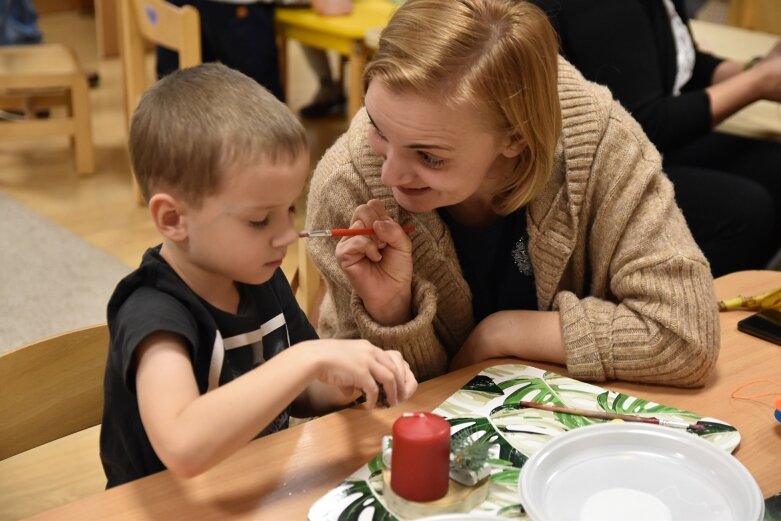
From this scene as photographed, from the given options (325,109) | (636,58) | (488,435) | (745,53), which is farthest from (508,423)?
(325,109)

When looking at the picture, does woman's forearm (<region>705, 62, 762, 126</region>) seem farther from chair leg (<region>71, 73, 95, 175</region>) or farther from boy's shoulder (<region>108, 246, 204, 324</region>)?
chair leg (<region>71, 73, 95, 175</region>)

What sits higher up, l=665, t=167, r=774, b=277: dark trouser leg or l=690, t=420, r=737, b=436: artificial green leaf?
l=690, t=420, r=737, b=436: artificial green leaf

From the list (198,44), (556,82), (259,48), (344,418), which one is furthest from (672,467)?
(259,48)

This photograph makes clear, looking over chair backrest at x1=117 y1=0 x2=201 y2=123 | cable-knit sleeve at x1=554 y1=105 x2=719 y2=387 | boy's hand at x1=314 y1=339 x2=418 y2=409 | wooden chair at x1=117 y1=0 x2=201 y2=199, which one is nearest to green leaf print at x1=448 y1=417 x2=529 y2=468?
boy's hand at x1=314 y1=339 x2=418 y2=409

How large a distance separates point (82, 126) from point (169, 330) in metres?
3.03

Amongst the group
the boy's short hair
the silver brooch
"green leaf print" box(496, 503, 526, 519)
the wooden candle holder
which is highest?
the boy's short hair

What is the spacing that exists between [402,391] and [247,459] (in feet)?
0.62

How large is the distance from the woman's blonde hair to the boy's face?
0.69ft

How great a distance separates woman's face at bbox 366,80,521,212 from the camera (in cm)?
122

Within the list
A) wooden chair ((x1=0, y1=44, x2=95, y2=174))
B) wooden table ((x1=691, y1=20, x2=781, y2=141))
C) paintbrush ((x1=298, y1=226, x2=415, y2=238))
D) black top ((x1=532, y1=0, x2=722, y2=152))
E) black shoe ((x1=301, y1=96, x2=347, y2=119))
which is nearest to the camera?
paintbrush ((x1=298, y1=226, x2=415, y2=238))

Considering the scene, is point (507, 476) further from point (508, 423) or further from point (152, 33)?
point (152, 33)

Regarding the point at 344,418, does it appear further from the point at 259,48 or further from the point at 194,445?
the point at 259,48

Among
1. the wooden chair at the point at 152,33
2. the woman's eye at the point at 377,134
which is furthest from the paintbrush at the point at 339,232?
the wooden chair at the point at 152,33

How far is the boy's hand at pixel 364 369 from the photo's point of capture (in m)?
1.01
